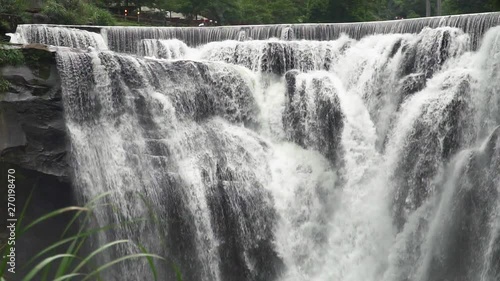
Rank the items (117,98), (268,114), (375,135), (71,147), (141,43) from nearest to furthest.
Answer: (71,147)
(117,98)
(375,135)
(268,114)
(141,43)

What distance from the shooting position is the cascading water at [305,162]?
1323 cm

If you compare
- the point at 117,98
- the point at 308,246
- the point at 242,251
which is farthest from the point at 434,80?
the point at 117,98

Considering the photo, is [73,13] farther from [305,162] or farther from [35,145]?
[305,162]

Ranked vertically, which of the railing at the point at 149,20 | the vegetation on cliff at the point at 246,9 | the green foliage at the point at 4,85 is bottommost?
the railing at the point at 149,20

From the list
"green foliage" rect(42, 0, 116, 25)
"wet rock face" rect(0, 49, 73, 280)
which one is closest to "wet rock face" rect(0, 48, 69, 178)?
"wet rock face" rect(0, 49, 73, 280)

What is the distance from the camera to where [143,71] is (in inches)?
588

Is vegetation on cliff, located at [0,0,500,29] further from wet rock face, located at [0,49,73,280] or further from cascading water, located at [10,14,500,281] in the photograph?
cascading water, located at [10,14,500,281]

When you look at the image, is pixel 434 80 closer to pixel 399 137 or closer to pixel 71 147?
pixel 399 137

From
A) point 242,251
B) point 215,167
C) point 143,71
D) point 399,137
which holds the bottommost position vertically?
point 242,251

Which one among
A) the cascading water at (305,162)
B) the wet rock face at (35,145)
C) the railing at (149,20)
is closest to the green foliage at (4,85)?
the wet rock face at (35,145)

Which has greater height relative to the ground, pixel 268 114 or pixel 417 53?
pixel 417 53

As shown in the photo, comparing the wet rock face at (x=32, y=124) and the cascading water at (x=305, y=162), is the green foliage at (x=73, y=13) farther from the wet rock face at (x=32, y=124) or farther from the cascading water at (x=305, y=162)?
the wet rock face at (x=32, y=124)

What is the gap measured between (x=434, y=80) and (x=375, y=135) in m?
2.09

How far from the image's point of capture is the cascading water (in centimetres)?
1323
